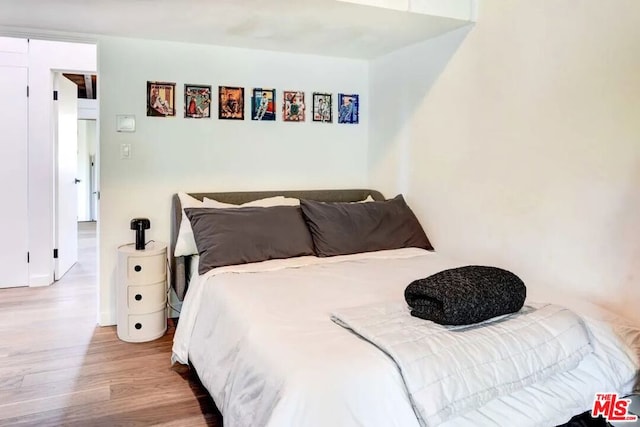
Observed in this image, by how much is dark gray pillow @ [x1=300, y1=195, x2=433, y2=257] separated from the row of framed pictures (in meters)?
0.90

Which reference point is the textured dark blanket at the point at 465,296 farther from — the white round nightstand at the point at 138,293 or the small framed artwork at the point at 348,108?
the small framed artwork at the point at 348,108

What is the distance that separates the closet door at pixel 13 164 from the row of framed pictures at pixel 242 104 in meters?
1.68

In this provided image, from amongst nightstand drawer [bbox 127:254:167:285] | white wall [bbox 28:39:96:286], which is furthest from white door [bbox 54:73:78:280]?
nightstand drawer [bbox 127:254:167:285]

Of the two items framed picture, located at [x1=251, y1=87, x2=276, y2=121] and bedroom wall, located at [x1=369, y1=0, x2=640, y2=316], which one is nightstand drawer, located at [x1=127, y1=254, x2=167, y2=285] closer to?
framed picture, located at [x1=251, y1=87, x2=276, y2=121]

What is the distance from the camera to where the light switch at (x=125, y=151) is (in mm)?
3223

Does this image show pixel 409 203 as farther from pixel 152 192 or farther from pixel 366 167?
pixel 152 192

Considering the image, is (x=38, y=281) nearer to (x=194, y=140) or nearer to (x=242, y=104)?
(x=194, y=140)

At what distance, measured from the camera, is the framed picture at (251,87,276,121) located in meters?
3.52

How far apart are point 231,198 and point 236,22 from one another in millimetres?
1171

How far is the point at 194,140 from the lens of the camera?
3389 millimetres

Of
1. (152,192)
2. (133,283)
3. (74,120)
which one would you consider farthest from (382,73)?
(74,120)
